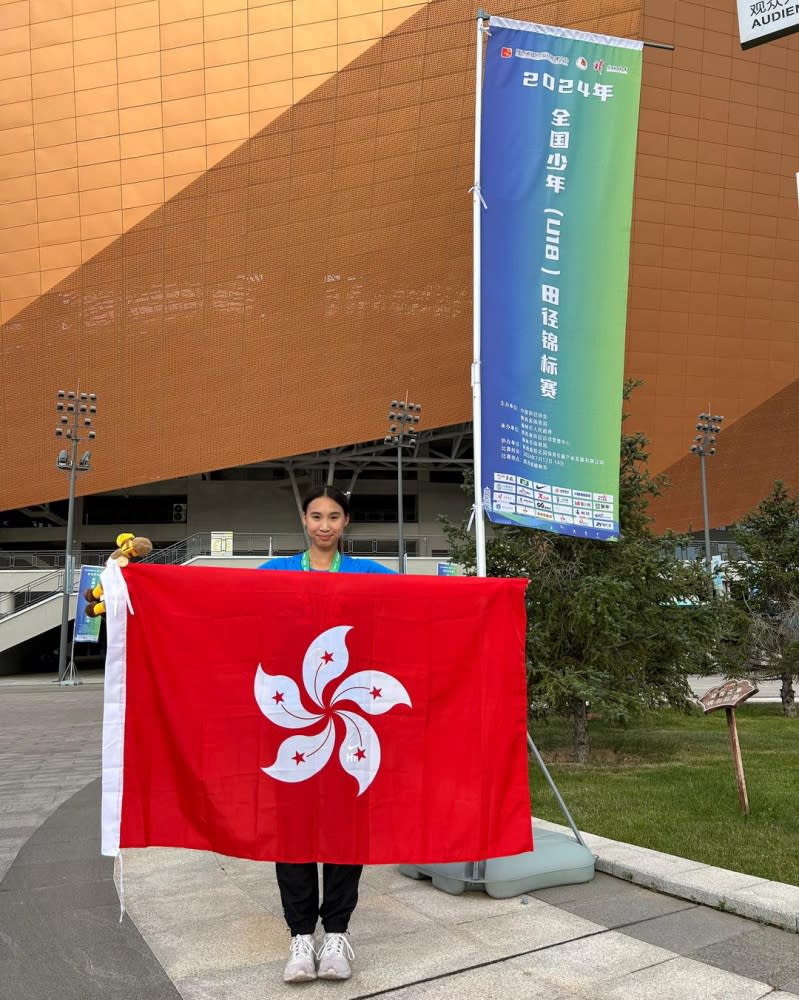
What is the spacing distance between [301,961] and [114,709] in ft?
4.54

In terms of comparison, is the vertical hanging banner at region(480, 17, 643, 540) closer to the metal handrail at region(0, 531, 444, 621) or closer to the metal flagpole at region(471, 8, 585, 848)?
the metal flagpole at region(471, 8, 585, 848)

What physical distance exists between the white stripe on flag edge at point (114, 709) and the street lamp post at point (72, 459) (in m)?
27.2

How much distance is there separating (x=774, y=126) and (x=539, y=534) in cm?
3579

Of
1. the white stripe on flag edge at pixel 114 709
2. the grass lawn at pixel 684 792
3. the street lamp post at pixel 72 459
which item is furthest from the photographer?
the street lamp post at pixel 72 459

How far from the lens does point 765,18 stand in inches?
251

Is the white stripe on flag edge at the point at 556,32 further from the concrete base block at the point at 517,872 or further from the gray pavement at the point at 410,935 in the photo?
the gray pavement at the point at 410,935

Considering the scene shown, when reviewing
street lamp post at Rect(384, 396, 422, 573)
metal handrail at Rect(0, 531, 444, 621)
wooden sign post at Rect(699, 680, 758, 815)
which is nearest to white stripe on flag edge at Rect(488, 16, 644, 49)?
wooden sign post at Rect(699, 680, 758, 815)

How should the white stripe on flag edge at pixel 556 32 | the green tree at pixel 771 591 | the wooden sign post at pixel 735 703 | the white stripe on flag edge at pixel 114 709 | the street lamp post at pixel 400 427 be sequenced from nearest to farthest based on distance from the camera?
the white stripe on flag edge at pixel 114 709 → the white stripe on flag edge at pixel 556 32 → the wooden sign post at pixel 735 703 → the green tree at pixel 771 591 → the street lamp post at pixel 400 427

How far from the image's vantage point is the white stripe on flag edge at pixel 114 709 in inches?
150

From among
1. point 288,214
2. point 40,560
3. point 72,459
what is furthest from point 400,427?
point 40,560

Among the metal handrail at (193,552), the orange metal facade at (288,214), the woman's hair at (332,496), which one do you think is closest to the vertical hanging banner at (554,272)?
the woman's hair at (332,496)

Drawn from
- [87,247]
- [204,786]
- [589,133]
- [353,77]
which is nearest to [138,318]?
[87,247]

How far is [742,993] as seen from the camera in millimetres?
3432

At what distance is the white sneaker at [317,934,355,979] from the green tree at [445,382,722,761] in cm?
582
